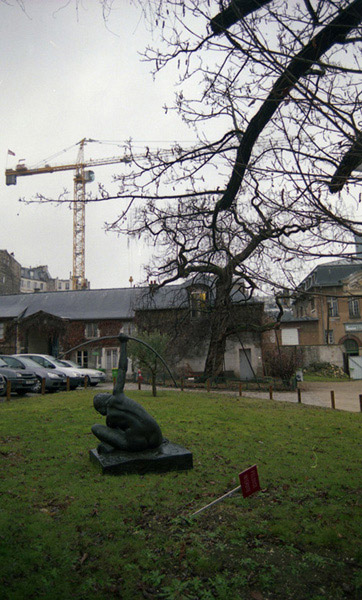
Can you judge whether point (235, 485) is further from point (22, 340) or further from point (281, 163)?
point (22, 340)

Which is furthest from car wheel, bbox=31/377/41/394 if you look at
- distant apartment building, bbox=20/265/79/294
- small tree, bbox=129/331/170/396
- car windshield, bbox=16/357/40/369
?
distant apartment building, bbox=20/265/79/294

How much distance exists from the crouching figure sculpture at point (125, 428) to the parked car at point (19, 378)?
35.3 ft

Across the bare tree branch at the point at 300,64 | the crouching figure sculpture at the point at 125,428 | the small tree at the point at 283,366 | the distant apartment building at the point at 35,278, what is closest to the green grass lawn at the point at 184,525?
the crouching figure sculpture at the point at 125,428

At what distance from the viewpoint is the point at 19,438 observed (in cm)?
874

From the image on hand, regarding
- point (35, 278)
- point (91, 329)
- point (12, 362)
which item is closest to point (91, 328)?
point (91, 329)

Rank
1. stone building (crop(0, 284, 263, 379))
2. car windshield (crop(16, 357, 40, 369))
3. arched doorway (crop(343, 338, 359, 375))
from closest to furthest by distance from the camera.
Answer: car windshield (crop(16, 357, 40, 369)), stone building (crop(0, 284, 263, 379)), arched doorway (crop(343, 338, 359, 375))

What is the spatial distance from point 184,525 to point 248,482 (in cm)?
96

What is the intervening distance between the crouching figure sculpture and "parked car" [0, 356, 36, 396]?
35.3 ft

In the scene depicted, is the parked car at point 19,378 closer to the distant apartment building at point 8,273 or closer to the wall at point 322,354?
the wall at point 322,354

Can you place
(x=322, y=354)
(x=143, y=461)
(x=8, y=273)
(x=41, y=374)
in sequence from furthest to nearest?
(x=8, y=273) < (x=322, y=354) < (x=41, y=374) < (x=143, y=461)

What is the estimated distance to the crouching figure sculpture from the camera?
6.82 m

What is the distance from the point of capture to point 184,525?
4.87m

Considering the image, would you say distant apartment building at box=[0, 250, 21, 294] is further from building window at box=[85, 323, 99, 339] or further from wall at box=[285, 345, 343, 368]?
wall at box=[285, 345, 343, 368]

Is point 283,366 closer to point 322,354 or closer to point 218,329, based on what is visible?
point 218,329
